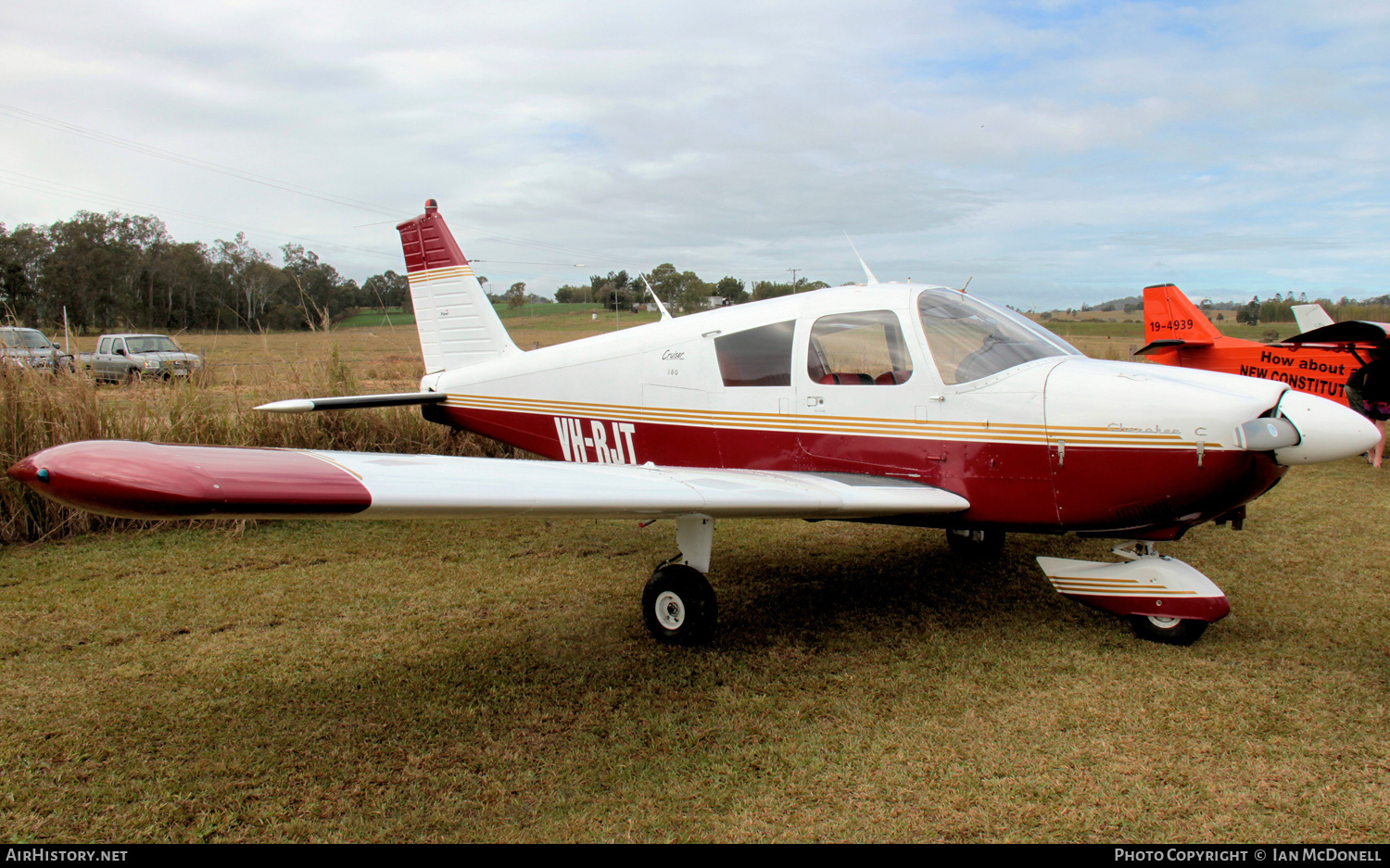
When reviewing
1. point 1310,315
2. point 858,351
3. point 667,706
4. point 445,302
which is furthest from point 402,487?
point 1310,315

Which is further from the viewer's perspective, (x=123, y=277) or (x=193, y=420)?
(x=123, y=277)

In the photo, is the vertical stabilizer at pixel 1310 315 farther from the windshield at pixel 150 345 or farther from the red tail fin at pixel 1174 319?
the windshield at pixel 150 345

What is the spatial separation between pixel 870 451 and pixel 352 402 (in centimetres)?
420

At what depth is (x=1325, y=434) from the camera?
11.0 feet

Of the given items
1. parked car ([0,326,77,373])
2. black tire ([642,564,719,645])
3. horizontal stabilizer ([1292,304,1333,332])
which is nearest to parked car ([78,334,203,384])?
parked car ([0,326,77,373])

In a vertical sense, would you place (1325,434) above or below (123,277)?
below

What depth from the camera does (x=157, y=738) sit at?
3055 millimetres

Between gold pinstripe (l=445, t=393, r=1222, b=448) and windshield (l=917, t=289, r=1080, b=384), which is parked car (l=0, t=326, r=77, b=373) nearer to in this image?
gold pinstripe (l=445, t=393, r=1222, b=448)

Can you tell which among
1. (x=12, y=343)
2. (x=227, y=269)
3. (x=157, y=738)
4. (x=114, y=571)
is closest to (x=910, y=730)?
(x=157, y=738)

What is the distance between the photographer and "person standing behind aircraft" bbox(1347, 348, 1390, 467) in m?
8.12

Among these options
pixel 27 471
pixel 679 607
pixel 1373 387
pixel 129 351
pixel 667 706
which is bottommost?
pixel 667 706

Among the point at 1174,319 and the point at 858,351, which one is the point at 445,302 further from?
the point at 1174,319

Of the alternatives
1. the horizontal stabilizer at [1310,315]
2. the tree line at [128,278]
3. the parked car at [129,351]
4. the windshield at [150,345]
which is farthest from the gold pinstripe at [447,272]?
the tree line at [128,278]
